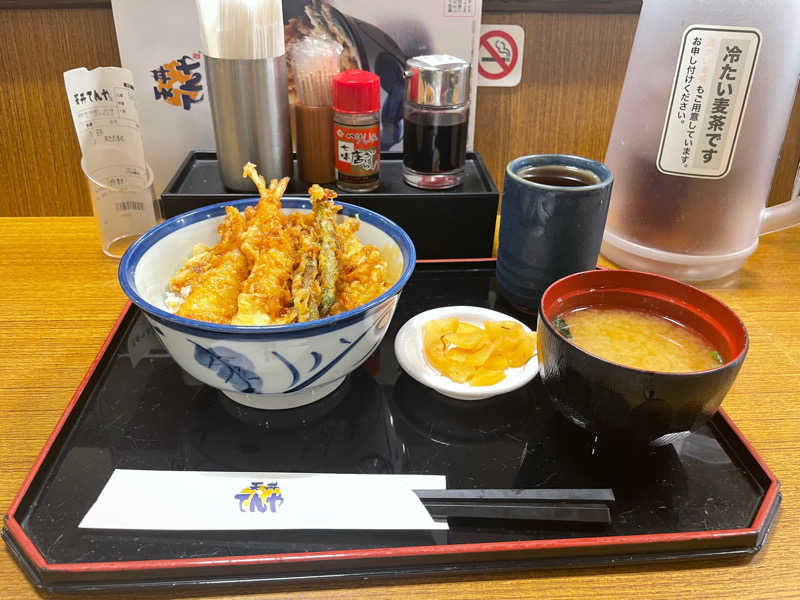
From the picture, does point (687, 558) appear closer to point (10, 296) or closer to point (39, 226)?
point (10, 296)

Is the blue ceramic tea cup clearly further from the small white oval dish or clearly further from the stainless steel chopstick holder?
the stainless steel chopstick holder

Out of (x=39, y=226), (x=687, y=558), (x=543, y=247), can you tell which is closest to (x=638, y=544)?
(x=687, y=558)

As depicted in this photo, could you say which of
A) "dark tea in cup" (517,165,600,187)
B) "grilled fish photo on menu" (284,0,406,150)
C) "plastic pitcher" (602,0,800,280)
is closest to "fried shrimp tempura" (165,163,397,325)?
"dark tea in cup" (517,165,600,187)

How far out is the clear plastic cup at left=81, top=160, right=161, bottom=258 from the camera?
1.24m

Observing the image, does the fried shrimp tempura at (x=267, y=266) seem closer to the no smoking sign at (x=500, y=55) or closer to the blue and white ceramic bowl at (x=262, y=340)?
the blue and white ceramic bowl at (x=262, y=340)

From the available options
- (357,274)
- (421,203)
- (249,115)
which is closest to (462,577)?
(357,274)

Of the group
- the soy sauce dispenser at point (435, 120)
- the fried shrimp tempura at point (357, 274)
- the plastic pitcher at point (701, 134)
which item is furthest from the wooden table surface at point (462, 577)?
the soy sauce dispenser at point (435, 120)

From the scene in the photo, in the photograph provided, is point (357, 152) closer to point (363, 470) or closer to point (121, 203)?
point (121, 203)

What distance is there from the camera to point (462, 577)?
653 mm

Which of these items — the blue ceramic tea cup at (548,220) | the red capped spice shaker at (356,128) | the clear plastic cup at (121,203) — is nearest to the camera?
the blue ceramic tea cup at (548,220)

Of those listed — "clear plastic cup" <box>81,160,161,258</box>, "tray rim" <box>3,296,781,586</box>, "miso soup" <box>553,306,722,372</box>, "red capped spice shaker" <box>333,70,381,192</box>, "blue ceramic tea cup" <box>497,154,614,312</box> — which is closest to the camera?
"tray rim" <box>3,296,781,586</box>

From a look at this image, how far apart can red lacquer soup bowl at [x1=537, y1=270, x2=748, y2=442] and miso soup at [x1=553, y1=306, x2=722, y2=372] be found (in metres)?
0.01

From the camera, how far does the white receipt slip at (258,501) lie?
0.68 m

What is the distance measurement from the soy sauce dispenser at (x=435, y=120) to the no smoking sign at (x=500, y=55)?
216 millimetres
